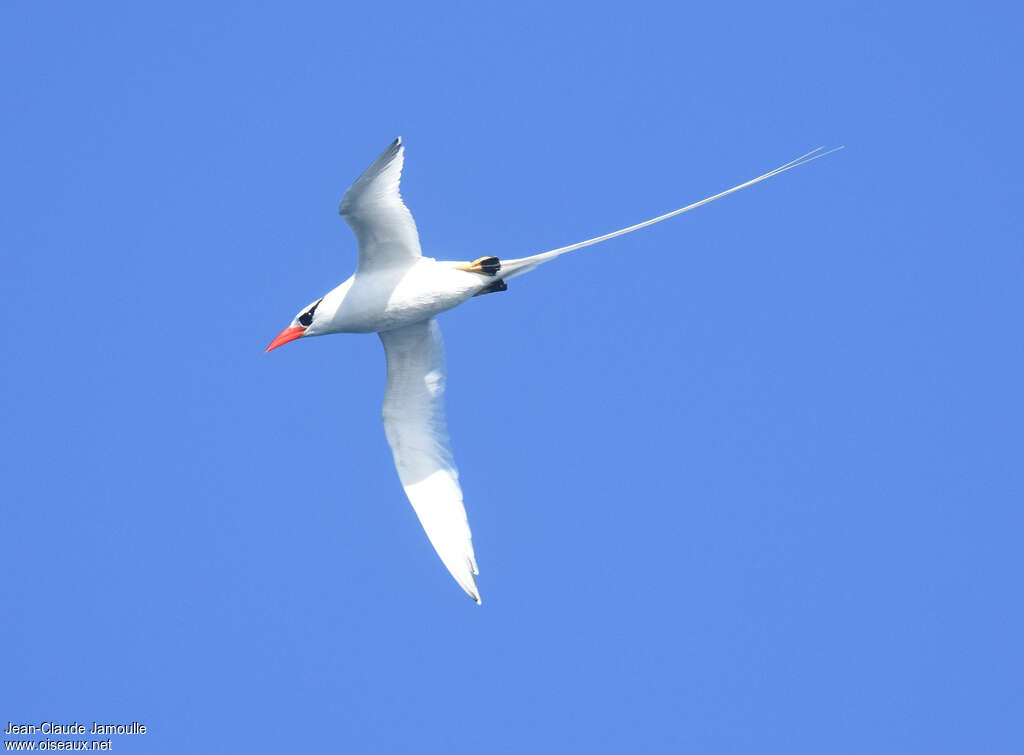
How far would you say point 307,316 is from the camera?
14.7 metres

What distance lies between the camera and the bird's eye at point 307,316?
14656 millimetres

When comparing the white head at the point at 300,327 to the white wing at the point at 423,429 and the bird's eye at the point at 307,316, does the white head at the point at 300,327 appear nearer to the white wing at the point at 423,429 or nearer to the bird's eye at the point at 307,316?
the bird's eye at the point at 307,316

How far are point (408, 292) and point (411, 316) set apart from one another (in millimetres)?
420

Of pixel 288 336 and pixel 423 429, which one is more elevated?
pixel 288 336

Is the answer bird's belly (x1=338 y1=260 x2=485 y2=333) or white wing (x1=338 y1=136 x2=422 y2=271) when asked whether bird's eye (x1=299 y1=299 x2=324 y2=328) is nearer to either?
bird's belly (x1=338 y1=260 x2=485 y2=333)

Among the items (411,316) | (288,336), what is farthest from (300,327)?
(411,316)

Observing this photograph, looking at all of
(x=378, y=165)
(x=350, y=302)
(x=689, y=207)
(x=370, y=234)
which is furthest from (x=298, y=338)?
(x=689, y=207)

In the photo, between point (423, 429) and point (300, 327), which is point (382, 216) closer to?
Result: point (300, 327)

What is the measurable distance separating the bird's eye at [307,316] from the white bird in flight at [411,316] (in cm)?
1

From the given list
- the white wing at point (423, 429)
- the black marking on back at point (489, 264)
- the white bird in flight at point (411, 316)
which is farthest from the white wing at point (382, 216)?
the white wing at point (423, 429)

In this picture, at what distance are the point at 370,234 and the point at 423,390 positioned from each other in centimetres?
270

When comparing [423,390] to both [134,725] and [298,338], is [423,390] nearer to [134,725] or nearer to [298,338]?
[298,338]

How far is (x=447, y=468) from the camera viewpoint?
1548 centimetres

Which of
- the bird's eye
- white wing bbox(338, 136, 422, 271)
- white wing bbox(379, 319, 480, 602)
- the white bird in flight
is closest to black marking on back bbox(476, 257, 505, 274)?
the white bird in flight
